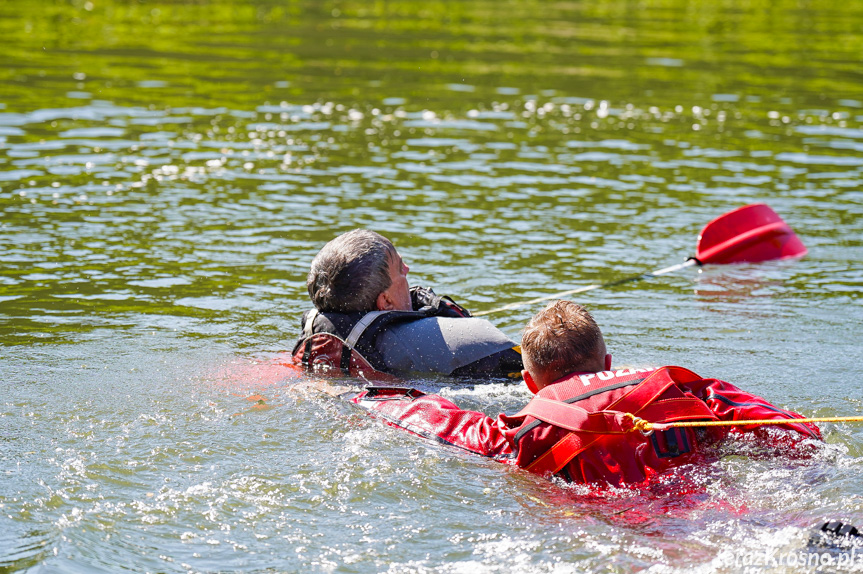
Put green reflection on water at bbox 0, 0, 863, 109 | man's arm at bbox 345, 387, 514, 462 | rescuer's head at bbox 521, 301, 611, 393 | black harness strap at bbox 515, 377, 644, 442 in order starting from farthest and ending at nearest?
green reflection on water at bbox 0, 0, 863, 109 → man's arm at bbox 345, 387, 514, 462 → rescuer's head at bbox 521, 301, 611, 393 → black harness strap at bbox 515, 377, 644, 442

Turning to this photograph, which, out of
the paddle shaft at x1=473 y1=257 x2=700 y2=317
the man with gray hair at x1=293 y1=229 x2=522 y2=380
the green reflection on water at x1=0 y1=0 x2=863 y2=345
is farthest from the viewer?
the green reflection on water at x1=0 y1=0 x2=863 y2=345

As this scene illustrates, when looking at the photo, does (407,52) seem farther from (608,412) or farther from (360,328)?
(608,412)

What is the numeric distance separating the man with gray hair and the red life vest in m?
1.29

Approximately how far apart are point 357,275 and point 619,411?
205cm

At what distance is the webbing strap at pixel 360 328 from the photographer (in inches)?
236

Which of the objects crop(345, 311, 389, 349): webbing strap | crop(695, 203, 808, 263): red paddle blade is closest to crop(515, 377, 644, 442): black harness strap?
crop(345, 311, 389, 349): webbing strap

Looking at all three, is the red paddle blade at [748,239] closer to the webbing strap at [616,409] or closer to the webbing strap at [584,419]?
the webbing strap at [616,409]

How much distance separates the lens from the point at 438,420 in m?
5.26

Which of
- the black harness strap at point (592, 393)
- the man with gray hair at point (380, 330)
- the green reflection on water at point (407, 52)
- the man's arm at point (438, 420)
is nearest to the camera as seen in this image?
the black harness strap at point (592, 393)

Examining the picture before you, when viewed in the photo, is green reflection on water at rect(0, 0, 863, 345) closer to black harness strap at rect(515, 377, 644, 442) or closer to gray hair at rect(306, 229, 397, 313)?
gray hair at rect(306, 229, 397, 313)

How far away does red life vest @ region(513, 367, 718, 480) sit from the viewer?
14.8ft

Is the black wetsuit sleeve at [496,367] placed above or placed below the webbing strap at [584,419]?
below

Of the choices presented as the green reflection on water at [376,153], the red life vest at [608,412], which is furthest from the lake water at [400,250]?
the red life vest at [608,412]

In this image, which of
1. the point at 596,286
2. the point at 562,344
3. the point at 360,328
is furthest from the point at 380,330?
the point at 596,286
